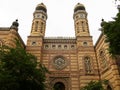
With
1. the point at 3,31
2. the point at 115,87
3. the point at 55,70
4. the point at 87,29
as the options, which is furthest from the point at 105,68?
the point at 3,31

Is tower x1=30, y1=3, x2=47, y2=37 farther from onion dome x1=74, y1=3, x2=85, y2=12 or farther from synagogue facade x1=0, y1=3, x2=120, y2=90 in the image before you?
onion dome x1=74, y1=3, x2=85, y2=12

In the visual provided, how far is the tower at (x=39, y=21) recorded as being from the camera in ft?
91.0

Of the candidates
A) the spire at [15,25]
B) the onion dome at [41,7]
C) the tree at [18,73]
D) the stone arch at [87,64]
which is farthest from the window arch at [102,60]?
the onion dome at [41,7]

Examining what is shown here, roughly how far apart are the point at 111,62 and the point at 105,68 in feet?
6.70

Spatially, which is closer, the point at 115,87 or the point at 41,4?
the point at 115,87

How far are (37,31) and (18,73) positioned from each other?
17.8 m

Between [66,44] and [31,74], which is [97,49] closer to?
[66,44]

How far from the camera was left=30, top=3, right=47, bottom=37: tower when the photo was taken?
27750mm

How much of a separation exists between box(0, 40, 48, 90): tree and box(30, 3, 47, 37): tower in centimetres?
1644

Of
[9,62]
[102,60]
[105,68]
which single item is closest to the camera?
[9,62]

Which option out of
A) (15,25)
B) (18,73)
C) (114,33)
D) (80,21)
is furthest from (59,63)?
(114,33)

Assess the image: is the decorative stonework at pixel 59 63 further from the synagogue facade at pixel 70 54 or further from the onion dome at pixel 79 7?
the onion dome at pixel 79 7

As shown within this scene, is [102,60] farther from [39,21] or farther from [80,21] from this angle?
[39,21]

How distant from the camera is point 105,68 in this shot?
20.7m
